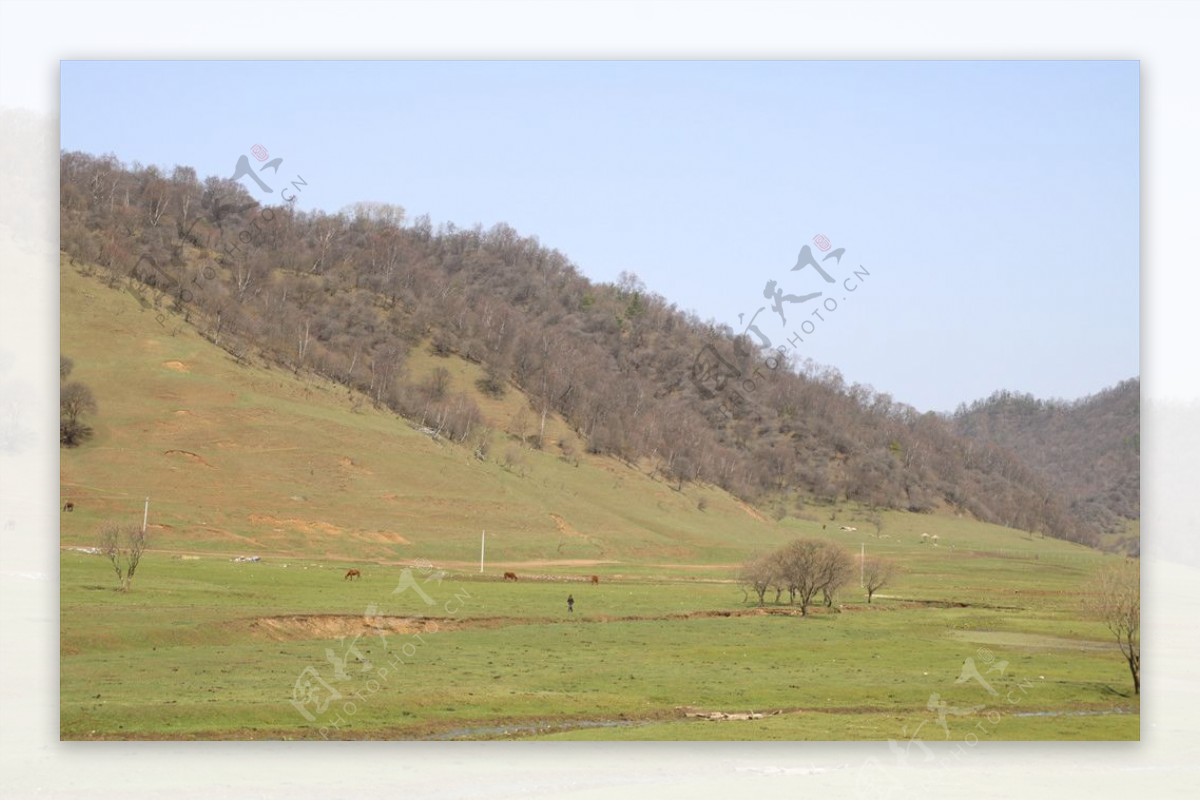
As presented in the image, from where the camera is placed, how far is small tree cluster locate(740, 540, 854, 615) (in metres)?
56.3

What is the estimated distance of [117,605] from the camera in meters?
39.0

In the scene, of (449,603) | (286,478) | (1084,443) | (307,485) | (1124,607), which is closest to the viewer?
(1124,607)

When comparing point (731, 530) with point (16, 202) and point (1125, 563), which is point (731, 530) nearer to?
point (1125, 563)

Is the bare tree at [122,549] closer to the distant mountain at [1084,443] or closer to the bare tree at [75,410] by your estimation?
the bare tree at [75,410]

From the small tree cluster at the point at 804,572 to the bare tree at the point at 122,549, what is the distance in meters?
24.4

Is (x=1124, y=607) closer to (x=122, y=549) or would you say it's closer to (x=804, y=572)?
(x=804, y=572)

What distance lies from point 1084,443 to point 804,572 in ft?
39.7

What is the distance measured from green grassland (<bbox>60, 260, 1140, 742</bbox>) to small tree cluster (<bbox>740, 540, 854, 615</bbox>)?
1.31m

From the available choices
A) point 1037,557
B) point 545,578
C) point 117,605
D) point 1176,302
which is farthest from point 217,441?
point 1176,302

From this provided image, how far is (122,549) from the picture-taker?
4862 cm

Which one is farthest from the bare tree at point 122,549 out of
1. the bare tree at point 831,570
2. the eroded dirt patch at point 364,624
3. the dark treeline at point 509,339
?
the dark treeline at point 509,339

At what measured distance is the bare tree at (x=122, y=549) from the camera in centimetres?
4484

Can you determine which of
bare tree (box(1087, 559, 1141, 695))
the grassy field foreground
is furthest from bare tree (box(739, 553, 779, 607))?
bare tree (box(1087, 559, 1141, 695))

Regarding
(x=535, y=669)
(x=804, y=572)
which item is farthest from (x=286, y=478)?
(x=535, y=669)
